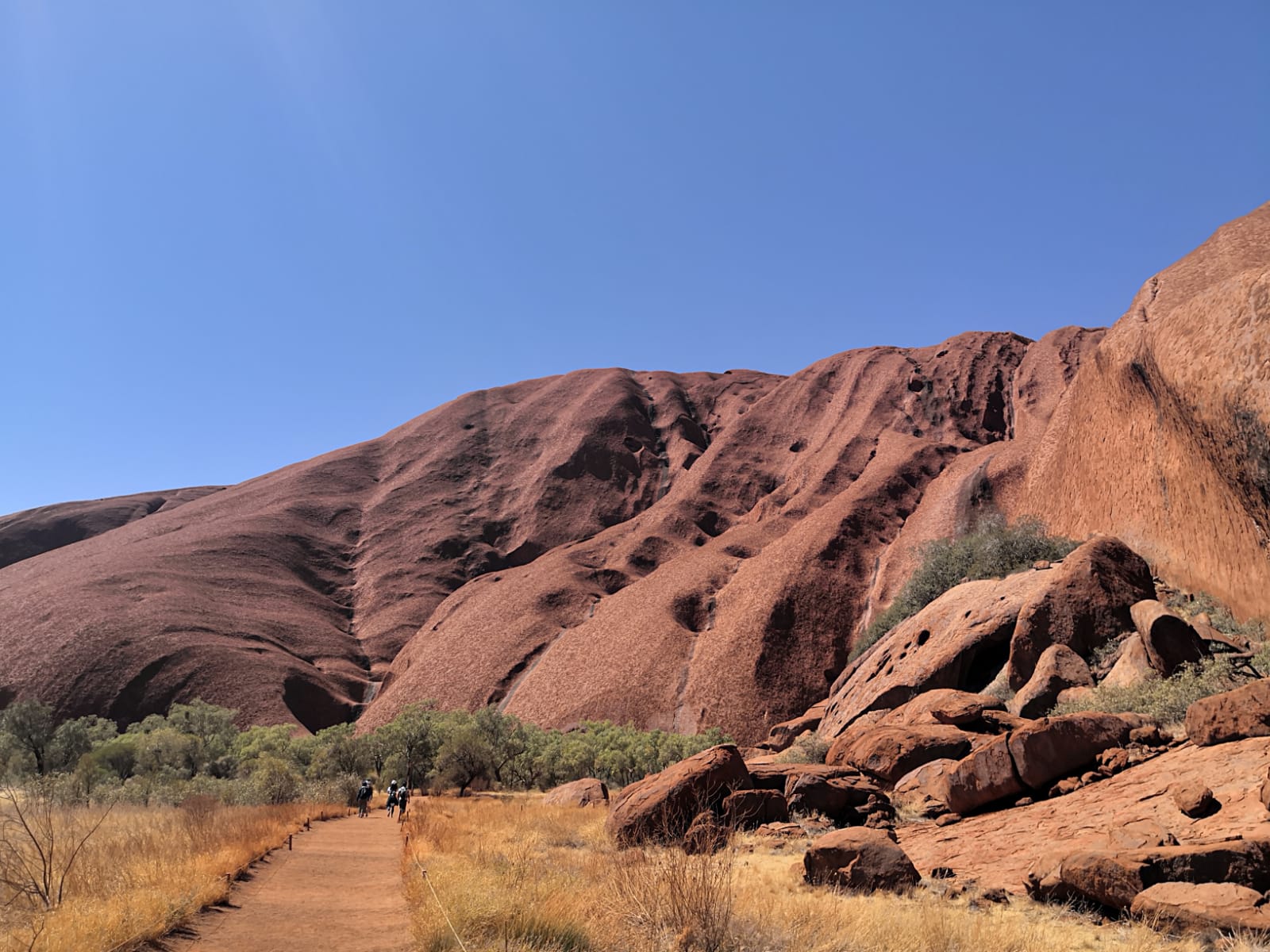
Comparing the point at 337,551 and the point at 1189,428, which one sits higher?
the point at 337,551

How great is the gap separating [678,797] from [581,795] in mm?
10062

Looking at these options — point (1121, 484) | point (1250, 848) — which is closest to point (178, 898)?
point (1250, 848)

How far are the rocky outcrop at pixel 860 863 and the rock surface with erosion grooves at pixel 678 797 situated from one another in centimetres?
318

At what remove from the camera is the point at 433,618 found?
225ft

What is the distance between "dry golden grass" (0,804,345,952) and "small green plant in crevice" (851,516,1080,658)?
80.9 feet

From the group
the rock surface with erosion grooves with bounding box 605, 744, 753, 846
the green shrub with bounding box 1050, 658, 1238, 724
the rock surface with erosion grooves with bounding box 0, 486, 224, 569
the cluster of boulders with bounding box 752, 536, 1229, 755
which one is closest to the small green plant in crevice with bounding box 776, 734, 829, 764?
the cluster of boulders with bounding box 752, 536, 1229, 755

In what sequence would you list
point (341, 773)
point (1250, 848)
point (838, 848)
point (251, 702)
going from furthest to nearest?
point (251, 702) < point (341, 773) < point (838, 848) < point (1250, 848)

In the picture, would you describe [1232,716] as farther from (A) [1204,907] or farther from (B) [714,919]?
(B) [714,919]

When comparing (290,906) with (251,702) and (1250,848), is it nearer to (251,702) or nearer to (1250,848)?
(1250,848)

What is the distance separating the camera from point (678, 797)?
12609 mm

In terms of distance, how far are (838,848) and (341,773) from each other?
103ft

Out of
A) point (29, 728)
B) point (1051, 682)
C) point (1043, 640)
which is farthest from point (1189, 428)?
point (29, 728)

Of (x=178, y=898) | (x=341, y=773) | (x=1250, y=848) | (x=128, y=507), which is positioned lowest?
(x=341, y=773)

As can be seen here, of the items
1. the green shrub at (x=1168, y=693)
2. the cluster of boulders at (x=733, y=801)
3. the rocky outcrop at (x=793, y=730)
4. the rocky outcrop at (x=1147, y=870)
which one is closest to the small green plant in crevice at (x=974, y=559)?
the rocky outcrop at (x=793, y=730)
